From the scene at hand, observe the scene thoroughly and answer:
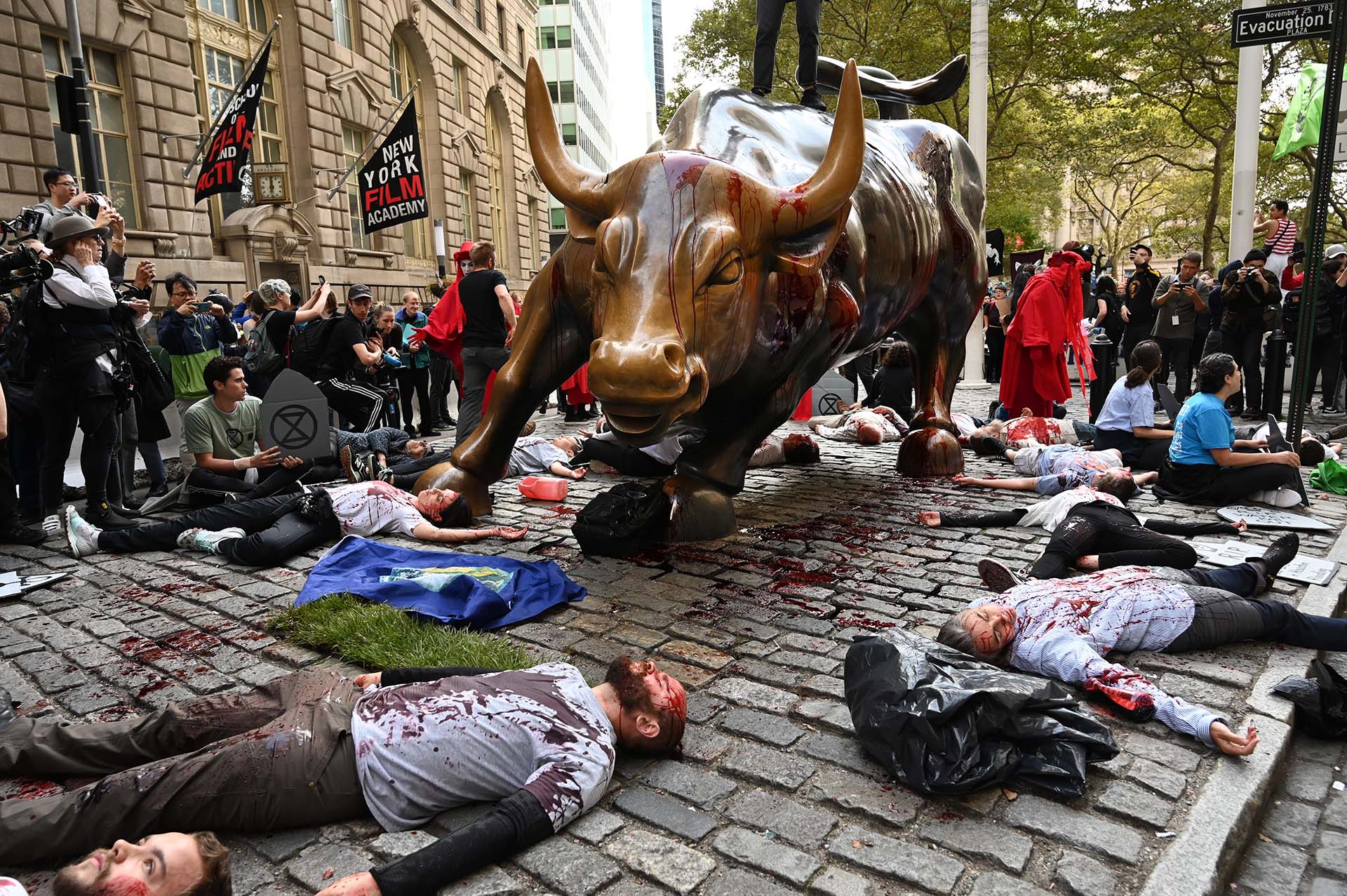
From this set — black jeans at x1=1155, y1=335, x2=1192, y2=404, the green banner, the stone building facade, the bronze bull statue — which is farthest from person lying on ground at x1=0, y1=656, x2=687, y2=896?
the stone building facade

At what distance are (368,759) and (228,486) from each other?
4533mm

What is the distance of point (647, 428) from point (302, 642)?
175cm

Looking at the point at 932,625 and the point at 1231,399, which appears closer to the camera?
the point at 932,625

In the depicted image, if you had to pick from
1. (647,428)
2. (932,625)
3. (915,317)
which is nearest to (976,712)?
(932,625)

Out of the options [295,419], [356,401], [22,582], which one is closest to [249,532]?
[22,582]

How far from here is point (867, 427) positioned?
9.32 m

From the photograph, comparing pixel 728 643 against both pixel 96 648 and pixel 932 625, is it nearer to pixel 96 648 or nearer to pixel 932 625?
pixel 932 625

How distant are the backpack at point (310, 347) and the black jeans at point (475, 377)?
1.38 m

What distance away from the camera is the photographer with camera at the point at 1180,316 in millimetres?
11211

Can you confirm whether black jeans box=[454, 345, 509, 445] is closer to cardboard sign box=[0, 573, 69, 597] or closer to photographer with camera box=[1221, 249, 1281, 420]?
cardboard sign box=[0, 573, 69, 597]

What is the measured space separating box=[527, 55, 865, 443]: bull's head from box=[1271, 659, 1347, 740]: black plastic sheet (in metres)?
2.53

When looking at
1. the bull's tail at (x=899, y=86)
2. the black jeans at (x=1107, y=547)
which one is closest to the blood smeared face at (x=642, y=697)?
the black jeans at (x=1107, y=547)

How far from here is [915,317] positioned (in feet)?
25.3

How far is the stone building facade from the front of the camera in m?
12.9
